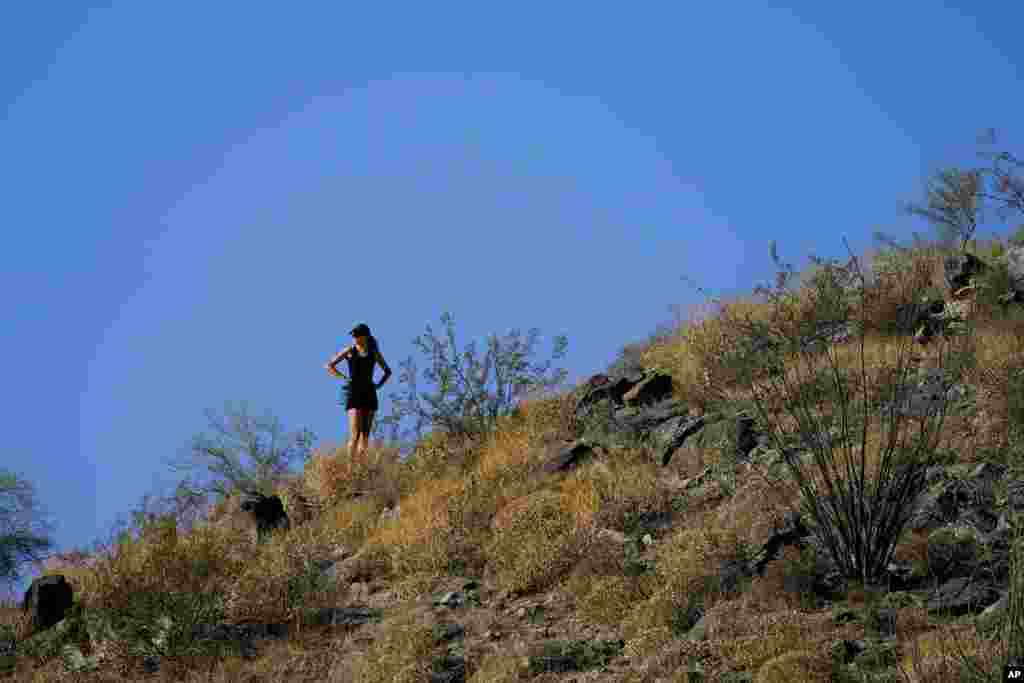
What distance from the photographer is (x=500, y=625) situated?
32.8ft

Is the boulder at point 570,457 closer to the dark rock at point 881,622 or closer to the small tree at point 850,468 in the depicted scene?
the small tree at point 850,468

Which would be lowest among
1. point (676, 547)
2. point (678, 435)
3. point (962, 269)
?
point (676, 547)

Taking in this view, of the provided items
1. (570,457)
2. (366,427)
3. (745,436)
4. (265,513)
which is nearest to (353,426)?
(366,427)

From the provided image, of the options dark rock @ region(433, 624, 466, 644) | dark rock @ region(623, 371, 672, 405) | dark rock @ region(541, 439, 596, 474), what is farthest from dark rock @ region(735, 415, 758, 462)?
dark rock @ region(433, 624, 466, 644)

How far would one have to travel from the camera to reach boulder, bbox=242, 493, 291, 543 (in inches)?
579

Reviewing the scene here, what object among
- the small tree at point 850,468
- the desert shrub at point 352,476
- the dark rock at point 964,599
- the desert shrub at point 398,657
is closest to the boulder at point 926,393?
the small tree at point 850,468

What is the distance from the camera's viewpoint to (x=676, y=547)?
1014cm

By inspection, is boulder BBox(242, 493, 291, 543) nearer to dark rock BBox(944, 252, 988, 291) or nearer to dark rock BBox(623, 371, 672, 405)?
dark rock BBox(623, 371, 672, 405)

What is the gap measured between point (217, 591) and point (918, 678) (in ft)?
22.3

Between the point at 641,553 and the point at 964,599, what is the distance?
10.3 ft

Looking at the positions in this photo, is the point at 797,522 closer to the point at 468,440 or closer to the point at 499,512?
the point at 499,512

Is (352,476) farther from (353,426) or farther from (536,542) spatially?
(536,542)

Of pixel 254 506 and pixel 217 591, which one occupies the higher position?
pixel 254 506

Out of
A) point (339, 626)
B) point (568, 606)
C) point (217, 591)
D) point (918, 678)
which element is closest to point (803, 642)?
point (918, 678)
